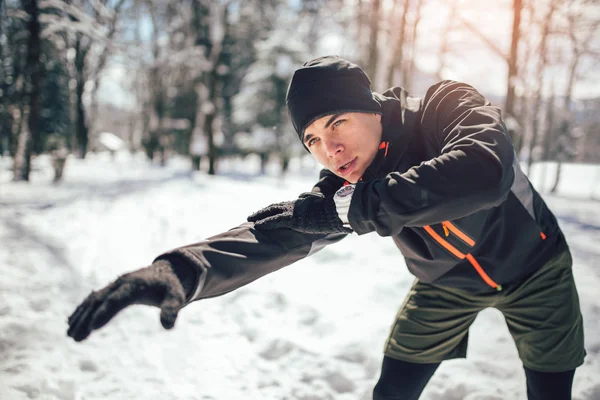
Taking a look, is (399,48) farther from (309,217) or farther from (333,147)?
(309,217)

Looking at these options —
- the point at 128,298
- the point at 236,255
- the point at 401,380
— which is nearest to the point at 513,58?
the point at 401,380

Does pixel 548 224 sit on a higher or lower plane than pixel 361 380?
higher

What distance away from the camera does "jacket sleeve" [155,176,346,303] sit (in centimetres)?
115

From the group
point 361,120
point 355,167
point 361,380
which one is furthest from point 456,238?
point 361,380

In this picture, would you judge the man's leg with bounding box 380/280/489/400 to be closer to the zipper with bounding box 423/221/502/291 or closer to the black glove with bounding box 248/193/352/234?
the zipper with bounding box 423/221/502/291

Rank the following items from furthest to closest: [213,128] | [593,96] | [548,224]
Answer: [593,96]
[213,128]
[548,224]

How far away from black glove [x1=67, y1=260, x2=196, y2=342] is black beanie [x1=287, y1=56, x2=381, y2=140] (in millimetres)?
823

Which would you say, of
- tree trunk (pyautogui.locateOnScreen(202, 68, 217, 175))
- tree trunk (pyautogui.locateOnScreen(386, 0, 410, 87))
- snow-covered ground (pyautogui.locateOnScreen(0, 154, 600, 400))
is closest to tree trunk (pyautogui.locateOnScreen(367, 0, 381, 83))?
tree trunk (pyautogui.locateOnScreen(386, 0, 410, 87))

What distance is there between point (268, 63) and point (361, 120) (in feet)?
53.6

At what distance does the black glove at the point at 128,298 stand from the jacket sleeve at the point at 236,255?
0.09m

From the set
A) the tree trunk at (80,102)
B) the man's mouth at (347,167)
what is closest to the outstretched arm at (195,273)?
the man's mouth at (347,167)

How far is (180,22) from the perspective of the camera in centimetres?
1939

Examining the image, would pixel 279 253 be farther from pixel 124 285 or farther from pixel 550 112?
pixel 550 112

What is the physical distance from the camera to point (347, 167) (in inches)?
59.2
